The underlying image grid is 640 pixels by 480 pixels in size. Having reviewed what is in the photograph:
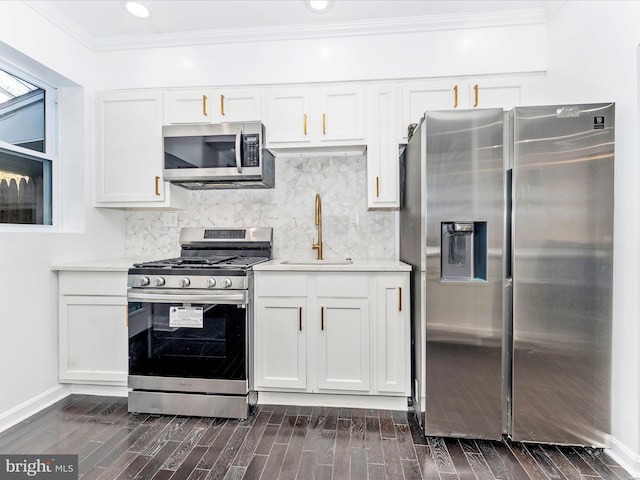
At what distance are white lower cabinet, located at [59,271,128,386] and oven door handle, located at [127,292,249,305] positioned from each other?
25cm

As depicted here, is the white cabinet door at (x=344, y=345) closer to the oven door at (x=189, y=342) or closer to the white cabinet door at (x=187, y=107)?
the oven door at (x=189, y=342)

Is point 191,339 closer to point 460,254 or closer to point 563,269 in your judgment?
point 460,254

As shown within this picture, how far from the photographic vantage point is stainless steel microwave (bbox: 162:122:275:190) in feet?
8.26

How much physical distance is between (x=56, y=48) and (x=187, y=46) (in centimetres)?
86

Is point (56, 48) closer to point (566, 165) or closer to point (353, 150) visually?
point (353, 150)

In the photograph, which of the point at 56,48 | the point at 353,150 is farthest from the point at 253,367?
the point at 56,48

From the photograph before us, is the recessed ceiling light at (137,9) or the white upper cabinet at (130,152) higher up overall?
the recessed ceiling light at (137,9)

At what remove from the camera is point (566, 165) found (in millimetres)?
1769

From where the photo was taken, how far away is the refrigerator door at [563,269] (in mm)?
1752

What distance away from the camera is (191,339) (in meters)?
2.19

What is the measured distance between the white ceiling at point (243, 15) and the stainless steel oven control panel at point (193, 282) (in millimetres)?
1786

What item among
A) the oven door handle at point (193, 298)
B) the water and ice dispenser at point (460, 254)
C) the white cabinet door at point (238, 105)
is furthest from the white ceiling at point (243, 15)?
the oven door handle at point (193, 298)

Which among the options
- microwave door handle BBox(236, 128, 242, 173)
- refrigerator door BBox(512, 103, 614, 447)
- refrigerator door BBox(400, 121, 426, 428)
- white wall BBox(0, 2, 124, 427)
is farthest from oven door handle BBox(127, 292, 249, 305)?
refrigerator door BBox(512, 103, 614, 447)

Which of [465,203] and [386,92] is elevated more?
[386,92]
